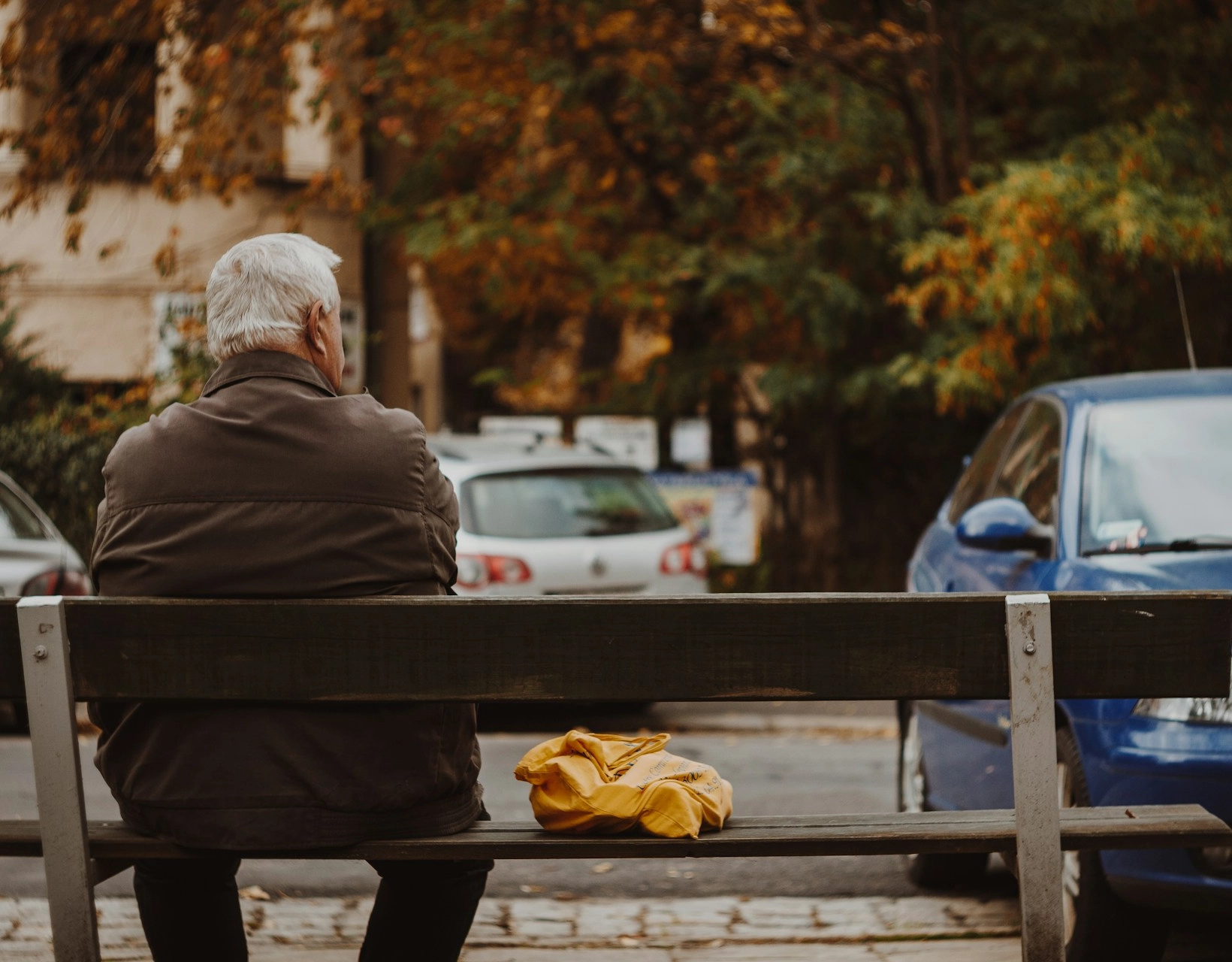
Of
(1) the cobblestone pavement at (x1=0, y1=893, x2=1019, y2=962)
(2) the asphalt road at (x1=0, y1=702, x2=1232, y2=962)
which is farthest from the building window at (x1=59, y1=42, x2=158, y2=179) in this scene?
(1) the cobblestone pavement at (x1=0, y1=893, x2=1019, y2=962)

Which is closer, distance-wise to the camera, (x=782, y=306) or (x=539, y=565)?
(x=539, y=565)

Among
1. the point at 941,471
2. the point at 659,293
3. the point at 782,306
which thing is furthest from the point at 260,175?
the point at 941,471

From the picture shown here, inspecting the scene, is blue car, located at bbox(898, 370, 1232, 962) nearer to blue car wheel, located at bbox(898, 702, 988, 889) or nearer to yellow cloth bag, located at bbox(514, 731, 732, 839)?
blue car wheel, located at bbox(898, 702, 988, 889)

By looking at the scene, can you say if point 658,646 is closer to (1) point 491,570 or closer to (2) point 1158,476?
(2) point 1158,476

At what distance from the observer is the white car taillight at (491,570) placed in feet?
31.7

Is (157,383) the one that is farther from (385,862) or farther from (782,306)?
(385,862)

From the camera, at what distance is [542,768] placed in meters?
3.16

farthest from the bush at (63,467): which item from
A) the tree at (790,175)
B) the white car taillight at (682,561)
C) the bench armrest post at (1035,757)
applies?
the bench armrest post at (1035,757)

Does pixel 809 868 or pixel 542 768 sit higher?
pixel 542 768

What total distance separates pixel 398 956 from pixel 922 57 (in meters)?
11.0

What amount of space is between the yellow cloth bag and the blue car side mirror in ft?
5.91

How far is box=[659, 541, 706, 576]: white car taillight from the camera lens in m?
10.5

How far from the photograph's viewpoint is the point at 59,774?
310 centimetres

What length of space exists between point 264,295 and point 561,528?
23.1 ft
